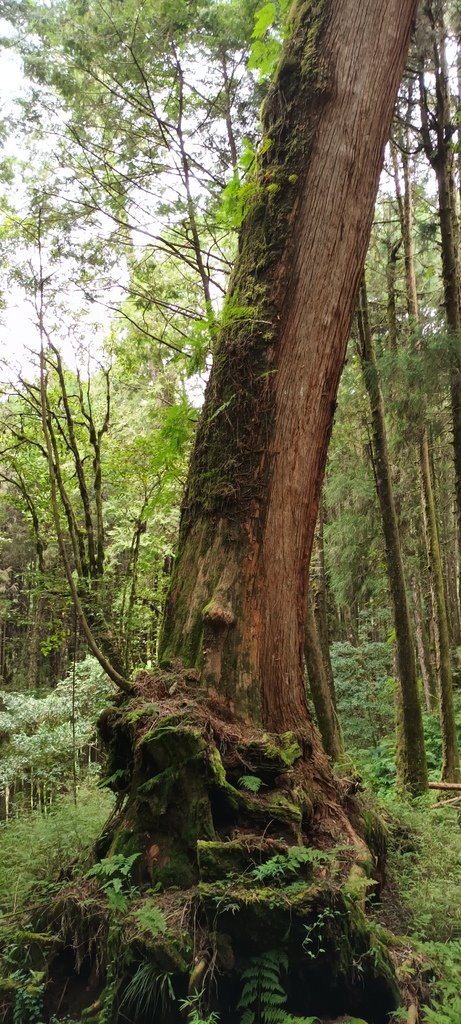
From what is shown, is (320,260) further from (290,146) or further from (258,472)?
(258,472)

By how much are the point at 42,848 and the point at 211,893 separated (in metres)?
1.65

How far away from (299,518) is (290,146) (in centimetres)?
223

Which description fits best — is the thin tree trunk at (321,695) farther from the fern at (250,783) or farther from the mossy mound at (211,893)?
the fern at (250,783)

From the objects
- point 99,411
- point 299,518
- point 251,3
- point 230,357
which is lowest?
point 299,518

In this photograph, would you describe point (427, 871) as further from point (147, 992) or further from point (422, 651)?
point (422, 651)

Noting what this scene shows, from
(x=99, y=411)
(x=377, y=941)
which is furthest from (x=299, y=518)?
(x=99, y=411)

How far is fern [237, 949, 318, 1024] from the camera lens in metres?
1.93

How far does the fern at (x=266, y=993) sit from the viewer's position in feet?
6.34

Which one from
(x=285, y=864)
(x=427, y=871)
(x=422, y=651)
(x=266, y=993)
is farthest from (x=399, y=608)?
(x=422, y=651)

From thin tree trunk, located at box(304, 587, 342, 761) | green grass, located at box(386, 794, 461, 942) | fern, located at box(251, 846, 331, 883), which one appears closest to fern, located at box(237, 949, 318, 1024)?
fern, located at box(251, 846, 331, 883)

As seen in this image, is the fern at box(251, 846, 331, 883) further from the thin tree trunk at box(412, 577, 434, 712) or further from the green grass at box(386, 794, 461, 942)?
the thin tree trunk at box(412, 577, 434, 712)

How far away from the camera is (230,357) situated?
138 inches

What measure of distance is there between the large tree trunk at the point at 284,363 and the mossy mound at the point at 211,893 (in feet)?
1.23

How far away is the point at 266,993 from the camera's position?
199 centimetres
